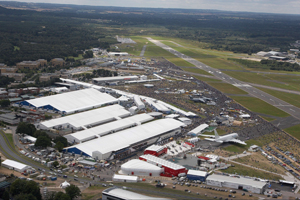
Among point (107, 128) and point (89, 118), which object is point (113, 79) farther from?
point (107, 128)

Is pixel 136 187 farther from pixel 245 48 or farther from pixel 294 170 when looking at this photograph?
pixel 245 48

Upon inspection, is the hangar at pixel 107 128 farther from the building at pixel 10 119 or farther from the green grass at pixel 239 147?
the green grass at pixel 239 147

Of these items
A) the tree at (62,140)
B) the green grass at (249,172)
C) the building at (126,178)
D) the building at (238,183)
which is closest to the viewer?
the building at (238,183)

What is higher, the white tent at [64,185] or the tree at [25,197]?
the tree at [25,197]

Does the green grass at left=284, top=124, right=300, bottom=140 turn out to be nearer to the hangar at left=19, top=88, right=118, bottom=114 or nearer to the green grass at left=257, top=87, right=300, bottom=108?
the green grass at left=257, top=87, right=300, bottom=108

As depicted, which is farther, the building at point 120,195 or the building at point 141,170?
the building at point 141,170

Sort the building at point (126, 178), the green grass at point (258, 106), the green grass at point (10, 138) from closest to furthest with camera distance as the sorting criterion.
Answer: the building at point (126, 178) → the green grass at point (10, 138) → the green grass at point (258, 106)

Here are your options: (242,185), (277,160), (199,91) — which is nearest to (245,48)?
(199,91)

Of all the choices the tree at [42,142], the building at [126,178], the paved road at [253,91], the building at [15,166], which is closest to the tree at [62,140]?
the tree at [42,142]
